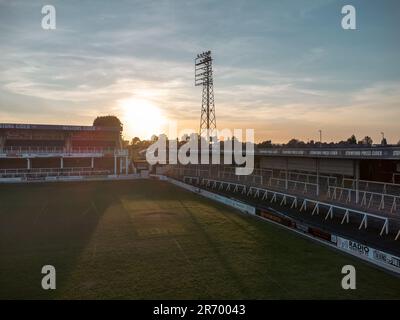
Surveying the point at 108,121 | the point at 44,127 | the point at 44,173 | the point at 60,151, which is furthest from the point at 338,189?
the point at 108,121

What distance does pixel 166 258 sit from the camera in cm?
1675

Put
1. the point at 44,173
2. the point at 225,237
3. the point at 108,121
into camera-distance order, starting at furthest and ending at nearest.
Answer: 1. the point at 108,121
2. the point at 44,173
3. the point at 225,237

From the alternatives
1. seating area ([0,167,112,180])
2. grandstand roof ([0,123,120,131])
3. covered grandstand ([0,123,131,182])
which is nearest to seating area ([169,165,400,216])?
seating area ([0,167,112,180])

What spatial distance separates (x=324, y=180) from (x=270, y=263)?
12.8 m

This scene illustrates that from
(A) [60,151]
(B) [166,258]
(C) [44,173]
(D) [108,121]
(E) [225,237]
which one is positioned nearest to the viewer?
(B) [166,258]

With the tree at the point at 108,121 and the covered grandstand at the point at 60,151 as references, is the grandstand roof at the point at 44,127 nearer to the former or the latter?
the covered grandstand at the point at 60,151

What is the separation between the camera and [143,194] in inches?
1485

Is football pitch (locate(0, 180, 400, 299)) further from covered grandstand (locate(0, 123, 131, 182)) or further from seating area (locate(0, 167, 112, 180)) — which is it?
covered grandstand (locate(0, 123, 131, 182))

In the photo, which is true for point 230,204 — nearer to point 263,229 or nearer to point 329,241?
point 263,229

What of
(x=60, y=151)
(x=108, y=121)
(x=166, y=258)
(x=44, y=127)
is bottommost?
(x=166, y=258)

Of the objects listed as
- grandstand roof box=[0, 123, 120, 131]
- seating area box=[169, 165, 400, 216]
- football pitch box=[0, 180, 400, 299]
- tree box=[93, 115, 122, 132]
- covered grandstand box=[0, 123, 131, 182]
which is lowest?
football pitch box=[0, 180, 400, 299]

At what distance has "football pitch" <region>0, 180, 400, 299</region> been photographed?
13102 mm

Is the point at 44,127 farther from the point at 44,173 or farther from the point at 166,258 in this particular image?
the point at 166,258

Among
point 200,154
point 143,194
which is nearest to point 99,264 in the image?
point 143,194
